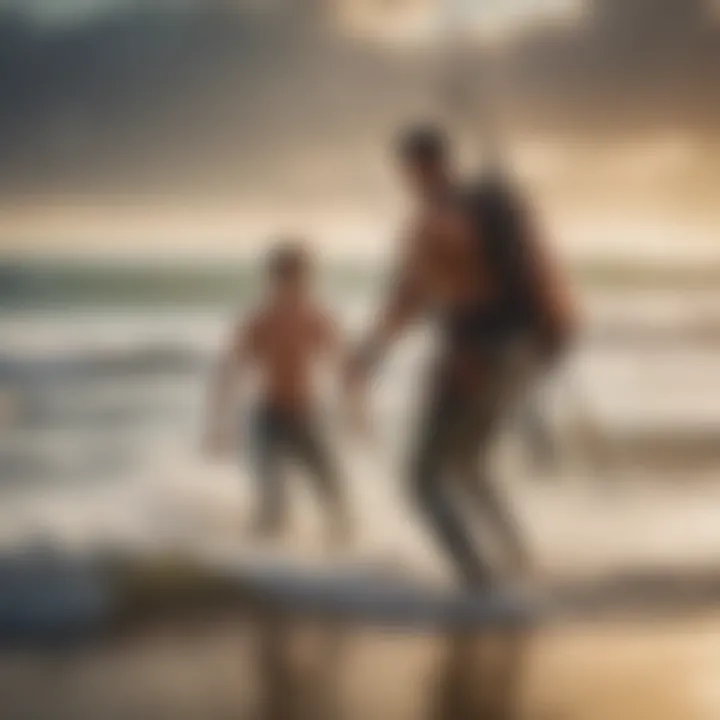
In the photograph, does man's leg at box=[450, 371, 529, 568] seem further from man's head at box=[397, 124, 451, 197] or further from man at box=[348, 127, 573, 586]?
man's head at box=[397, 124, 451, 197]

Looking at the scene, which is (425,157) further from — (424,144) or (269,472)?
(269,472)

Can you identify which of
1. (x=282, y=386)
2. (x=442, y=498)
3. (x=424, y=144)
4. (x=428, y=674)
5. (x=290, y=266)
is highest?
(x=424, y=144)

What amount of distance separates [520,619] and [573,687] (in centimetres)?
8

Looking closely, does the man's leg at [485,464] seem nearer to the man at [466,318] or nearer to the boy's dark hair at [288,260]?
the man at [466,318]

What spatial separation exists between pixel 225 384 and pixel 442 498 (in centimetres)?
23

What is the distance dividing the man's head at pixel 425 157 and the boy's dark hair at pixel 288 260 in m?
0.12

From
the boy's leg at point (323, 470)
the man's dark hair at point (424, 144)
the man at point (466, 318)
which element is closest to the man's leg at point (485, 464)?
the man at point (466, 318)

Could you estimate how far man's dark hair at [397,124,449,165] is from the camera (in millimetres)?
1156

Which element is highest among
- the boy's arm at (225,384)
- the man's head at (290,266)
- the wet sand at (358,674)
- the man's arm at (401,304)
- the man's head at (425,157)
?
the man's head at (425,157)

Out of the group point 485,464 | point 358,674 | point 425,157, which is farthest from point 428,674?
point 425,157

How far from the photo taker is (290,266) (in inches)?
→ 45.5

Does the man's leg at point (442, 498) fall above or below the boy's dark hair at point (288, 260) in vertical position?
below

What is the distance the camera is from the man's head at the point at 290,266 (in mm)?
1154

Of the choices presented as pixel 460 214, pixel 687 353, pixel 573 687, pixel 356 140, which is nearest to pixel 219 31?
pixel 356 140
